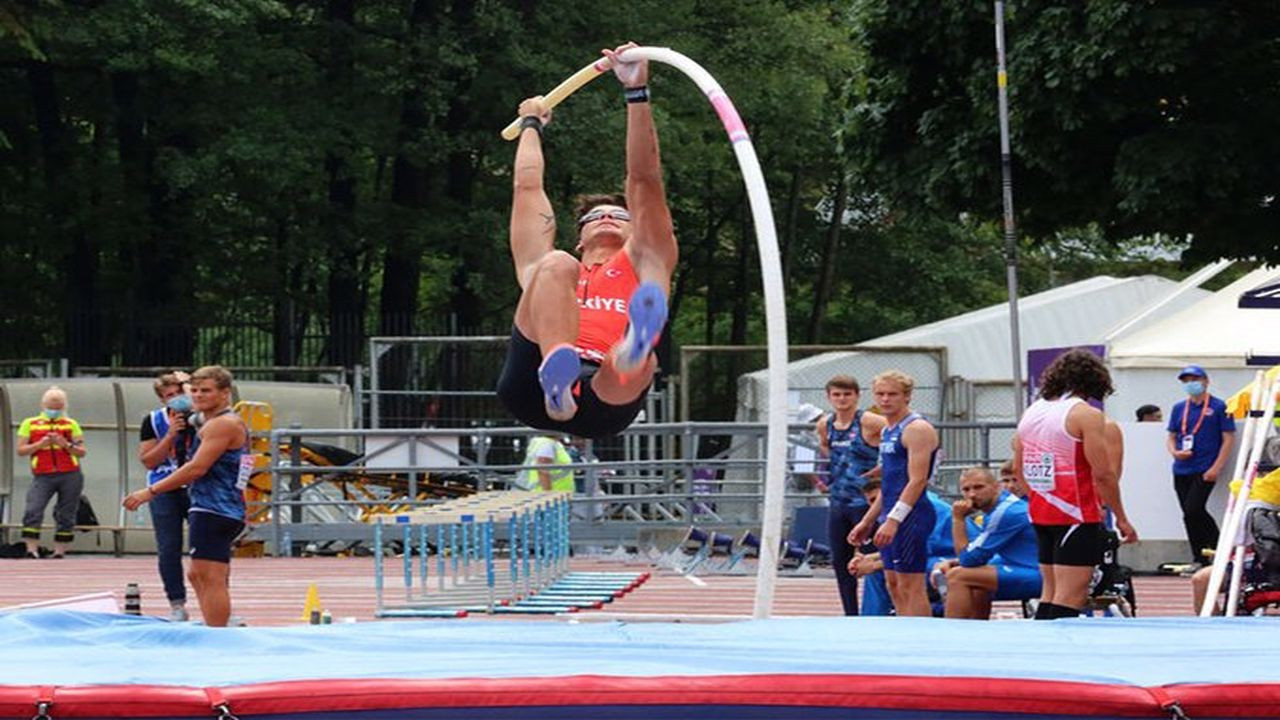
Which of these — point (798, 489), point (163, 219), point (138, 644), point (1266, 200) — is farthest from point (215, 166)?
point (138, 644)

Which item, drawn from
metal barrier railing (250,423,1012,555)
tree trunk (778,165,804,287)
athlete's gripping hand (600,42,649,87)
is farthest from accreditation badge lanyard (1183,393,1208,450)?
tree trunk (778,165,804,287)

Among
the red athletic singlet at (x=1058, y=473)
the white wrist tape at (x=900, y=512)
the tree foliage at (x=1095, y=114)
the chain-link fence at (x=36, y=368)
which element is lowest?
the white wrist tape at (x=900, y=512)

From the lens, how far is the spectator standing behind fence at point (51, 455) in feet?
60.5

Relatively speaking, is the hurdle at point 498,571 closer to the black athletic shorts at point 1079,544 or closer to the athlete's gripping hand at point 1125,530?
the athlete's gripping hand at point 1125,530

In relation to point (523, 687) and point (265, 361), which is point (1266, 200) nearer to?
point (523, 687)

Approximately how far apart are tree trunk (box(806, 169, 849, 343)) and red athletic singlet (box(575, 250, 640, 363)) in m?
26.4

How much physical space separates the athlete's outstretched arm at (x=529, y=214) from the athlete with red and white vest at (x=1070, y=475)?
242 cm

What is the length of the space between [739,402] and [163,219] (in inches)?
356

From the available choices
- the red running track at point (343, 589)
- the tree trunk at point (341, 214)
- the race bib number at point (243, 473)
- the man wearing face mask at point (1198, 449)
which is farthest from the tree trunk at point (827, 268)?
the race bib number at point (243, 473)

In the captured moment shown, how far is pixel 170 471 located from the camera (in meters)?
11.9

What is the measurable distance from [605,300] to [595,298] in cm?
4

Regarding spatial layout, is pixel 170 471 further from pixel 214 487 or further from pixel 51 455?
pixel 51 455

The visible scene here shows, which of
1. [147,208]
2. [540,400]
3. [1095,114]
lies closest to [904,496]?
[540,400]

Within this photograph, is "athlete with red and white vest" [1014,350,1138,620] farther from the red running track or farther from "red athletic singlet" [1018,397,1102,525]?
the red running track
